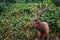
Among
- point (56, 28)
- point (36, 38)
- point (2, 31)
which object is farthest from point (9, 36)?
point (56, 28)

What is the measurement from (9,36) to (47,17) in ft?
5.75

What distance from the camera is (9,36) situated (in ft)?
35.9

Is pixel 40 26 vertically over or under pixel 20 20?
over

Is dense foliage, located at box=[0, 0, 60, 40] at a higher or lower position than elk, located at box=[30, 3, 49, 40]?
lower

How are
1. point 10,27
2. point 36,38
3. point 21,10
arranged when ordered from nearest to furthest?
point 36,38, point 10,27, point 21,10

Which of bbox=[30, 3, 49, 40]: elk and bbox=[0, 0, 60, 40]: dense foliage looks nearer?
bbox=[30, 3, 49, 40]: elk

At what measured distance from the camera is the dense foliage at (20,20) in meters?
10.9

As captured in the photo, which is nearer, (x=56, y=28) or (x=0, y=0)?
(x=56, y=28)

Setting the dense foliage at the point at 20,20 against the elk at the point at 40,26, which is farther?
the dense foliage at the point at 20,20

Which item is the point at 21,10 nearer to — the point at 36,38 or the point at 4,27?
the point at 4,27

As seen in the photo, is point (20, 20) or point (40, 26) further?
point (20, 20)

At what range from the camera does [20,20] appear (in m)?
11.5

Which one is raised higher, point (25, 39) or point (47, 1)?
point (47, 1)

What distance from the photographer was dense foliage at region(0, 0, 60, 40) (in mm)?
10898
